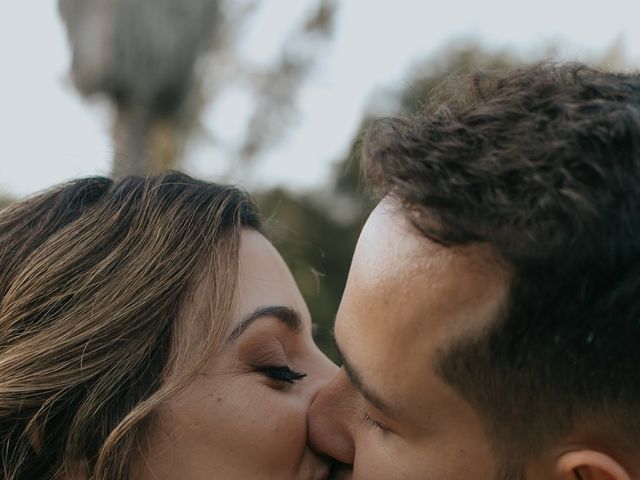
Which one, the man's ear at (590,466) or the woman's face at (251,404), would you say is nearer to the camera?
the man's ear at (590,466)

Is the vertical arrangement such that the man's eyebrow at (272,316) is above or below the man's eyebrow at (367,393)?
below

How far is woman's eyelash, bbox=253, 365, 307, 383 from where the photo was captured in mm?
3273

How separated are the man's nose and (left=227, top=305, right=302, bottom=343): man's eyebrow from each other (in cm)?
32

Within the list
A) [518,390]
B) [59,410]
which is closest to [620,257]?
[518,390]

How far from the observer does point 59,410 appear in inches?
122

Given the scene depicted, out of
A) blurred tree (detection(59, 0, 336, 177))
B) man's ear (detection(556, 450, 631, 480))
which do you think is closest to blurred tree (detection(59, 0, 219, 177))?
blurred tree (detection(59, 0, 336, 177))

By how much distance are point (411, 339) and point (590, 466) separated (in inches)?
25.0

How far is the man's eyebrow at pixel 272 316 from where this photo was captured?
3225mm

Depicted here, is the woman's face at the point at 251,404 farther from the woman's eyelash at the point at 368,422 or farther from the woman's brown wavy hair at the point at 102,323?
the woman's eyelash at the point at 368,422

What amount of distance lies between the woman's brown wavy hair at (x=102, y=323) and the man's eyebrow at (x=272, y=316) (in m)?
0.05

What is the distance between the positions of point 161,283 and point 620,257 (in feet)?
5.37

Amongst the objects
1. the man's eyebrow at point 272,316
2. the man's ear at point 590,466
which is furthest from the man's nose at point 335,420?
the man's ear at point 590,466

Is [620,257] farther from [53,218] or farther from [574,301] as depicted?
[53,218]

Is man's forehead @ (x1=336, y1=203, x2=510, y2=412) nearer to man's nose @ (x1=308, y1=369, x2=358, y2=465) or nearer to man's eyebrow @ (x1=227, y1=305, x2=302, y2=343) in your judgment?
man's nose @ (x1=308, y1=369, x2=358, y2=465)
